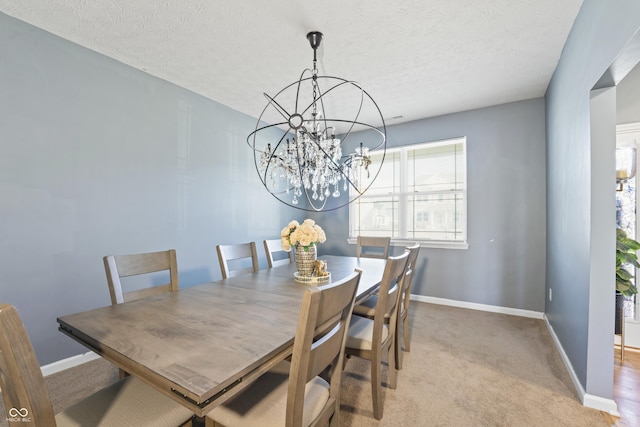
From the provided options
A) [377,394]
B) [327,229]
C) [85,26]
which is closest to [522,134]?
[327,229]

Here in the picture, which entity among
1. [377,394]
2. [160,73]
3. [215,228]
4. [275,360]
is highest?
[160,73]

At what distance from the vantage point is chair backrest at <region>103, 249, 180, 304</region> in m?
1.45

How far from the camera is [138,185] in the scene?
2.55m

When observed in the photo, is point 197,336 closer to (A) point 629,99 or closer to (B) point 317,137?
(B) point 317,137

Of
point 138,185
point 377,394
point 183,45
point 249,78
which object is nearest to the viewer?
point 377,394

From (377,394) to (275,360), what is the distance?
955 millimetres

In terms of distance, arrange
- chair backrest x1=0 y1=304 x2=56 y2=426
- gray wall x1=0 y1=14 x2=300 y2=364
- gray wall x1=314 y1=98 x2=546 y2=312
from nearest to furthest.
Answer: chair backrest x1=0 y1=304 x2=56 y2=426 < gray wall x1=0 y1=14 x2=300 y2=364 < gray wall x1=314 y1=98 x2=546 y2=312

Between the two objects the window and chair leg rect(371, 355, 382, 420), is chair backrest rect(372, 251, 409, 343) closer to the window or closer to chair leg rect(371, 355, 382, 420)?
chair leg rect(371, 355, 382, 420)

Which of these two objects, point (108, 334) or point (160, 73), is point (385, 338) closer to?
point (108, 334)

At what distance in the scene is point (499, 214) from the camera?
3311 millimetres

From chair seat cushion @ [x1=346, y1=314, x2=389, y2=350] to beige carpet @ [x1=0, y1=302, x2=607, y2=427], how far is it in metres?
0.41

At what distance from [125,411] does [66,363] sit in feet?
5.81

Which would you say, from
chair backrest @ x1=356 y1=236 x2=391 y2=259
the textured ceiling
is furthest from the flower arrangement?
the textured ceiling

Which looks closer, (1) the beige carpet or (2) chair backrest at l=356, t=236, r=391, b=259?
(1) the beige carpet
